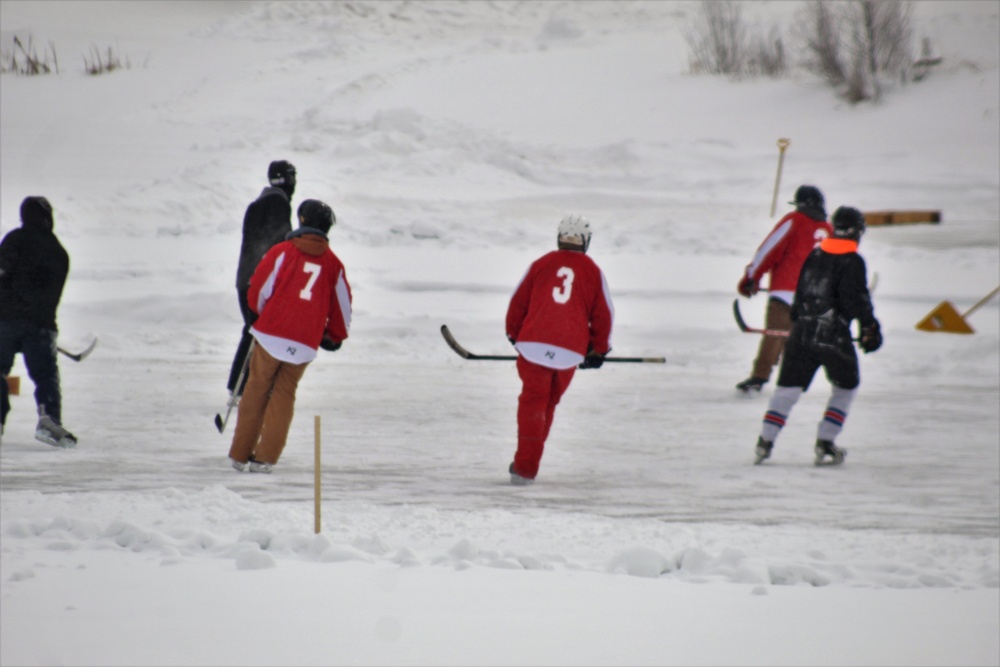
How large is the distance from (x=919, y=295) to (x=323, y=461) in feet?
28.8

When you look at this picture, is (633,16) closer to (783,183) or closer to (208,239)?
(208,239)

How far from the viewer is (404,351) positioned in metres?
11.0

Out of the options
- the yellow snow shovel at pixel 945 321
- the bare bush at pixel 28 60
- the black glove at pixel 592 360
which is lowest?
the yellow snow shovel at pixel 945 321

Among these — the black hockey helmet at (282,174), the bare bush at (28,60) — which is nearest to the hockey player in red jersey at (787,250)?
the black hockey helmet at (282,174)

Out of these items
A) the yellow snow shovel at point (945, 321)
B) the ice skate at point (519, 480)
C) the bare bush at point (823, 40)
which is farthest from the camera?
the bare bush at point (823, 40)

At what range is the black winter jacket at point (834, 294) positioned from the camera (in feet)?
21.2

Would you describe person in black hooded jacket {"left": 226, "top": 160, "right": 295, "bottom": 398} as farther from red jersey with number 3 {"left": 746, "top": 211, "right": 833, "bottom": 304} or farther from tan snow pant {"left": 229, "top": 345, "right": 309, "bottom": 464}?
→ red jersey with number 3 {"left": 746, "top": 211, "right": 833, "bottom": 304}

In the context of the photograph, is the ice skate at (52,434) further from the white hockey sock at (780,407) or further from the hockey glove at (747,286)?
the hockey glove at (747,286)

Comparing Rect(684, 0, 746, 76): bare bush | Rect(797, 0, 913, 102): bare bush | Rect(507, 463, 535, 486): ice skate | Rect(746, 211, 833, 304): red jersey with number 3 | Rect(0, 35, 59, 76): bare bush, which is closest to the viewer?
Rect(507, 463, 535, 486): ice skate

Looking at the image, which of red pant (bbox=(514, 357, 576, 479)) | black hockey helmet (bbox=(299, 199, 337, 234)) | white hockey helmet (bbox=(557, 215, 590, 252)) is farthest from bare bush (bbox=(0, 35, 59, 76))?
red pant (bbox=(514, 357, 576, 479))

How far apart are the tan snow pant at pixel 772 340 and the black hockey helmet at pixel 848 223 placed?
5.91ft

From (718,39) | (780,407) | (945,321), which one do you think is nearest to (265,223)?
(780,407)

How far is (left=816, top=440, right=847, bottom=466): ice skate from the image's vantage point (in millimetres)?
6750

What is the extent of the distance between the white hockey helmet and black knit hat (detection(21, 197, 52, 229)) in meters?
2.67
